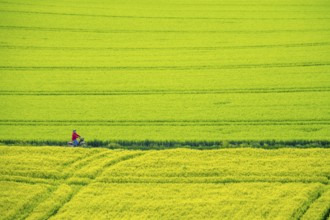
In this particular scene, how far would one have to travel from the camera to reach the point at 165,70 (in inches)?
816

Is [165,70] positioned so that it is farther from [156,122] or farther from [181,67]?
[156,122]

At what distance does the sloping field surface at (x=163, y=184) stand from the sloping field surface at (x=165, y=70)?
4.17 ft

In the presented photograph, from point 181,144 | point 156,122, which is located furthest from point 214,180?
point 156,122

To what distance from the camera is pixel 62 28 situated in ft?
83.7

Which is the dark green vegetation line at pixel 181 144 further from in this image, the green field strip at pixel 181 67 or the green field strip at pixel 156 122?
the green field strip at pixel 181 67

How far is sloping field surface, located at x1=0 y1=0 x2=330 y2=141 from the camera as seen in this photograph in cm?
1644

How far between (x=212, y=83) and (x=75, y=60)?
20.3ft

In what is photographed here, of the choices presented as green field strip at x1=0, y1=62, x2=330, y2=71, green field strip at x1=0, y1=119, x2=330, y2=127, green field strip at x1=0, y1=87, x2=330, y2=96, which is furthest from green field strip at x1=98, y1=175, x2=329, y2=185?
Result: green field strip at x1=0, y1=62, x2=330, y2=71

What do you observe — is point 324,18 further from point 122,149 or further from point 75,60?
point 122,149

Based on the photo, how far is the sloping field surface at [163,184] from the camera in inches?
468

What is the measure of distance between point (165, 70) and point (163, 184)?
8375 mm

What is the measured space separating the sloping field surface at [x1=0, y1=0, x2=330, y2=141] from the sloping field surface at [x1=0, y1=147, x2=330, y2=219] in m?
1.27

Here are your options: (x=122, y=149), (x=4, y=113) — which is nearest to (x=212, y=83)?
(x=122, y=149)

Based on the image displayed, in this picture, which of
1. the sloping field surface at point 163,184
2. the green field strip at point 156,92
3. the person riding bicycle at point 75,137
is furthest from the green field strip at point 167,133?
the green field strip at point 156,92
